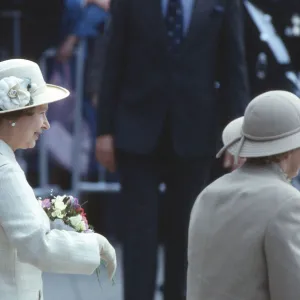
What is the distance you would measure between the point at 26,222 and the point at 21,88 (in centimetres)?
45

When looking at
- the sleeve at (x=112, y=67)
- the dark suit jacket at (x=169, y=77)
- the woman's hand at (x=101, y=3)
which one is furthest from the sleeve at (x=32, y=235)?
the woman's hand at (x=101, y=3)

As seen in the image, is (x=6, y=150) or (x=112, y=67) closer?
(x=6, y=150)

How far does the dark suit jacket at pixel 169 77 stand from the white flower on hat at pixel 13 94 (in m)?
2.19

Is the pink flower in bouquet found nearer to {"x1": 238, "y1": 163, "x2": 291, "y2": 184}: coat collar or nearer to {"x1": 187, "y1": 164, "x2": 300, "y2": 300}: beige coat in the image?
{"x1": 187, "y1": 164, "x2": 300, "y2": 300}: beige coat

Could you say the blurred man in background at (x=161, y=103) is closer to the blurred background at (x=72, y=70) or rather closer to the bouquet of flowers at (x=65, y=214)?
the blurred background at (x=72, y=70)

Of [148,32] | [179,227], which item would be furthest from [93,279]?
[148,32]

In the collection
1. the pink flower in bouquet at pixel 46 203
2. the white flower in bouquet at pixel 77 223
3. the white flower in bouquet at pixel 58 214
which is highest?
the pink flower in bouquet at pixel 46 203

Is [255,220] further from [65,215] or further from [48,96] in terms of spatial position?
[48,96]

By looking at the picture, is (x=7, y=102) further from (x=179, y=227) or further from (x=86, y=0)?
(x=86, y=0)

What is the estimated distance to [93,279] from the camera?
7742mm

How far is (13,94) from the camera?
3.83 meters

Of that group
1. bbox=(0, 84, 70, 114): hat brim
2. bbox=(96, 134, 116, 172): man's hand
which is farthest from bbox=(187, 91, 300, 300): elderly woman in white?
bbox=(96, 134, 116, 172): man's hand

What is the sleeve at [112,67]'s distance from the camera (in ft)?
20.1

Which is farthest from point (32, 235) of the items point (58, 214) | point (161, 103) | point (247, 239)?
point (161, 103)
